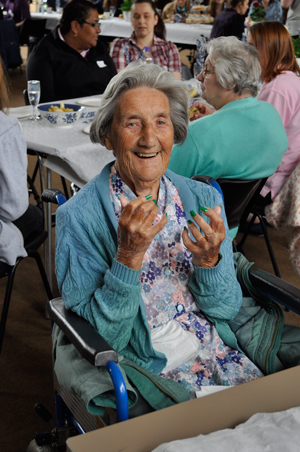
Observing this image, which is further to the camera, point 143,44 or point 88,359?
A: point 143,44

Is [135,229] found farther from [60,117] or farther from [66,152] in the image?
[60,117]

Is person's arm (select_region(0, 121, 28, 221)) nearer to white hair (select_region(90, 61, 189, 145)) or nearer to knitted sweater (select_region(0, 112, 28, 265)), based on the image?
knitted sweater (select_region(0, 112, 28, 265))

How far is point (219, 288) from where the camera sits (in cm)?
129

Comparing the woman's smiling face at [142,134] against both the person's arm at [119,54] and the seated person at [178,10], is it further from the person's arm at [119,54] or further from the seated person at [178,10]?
the seated person at [178,10]

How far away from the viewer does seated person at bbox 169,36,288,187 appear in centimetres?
197

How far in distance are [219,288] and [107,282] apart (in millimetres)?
332

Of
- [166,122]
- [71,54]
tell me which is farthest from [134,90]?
[71,54]

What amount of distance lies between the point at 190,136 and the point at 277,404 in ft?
4.44

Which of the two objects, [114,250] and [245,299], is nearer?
[114,250]

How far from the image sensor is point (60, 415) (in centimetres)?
140

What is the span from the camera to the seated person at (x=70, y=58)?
10.9ft

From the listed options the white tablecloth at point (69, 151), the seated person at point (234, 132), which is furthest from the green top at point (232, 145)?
the white tablecloth at point (69, 151)

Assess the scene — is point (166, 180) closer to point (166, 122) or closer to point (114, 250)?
point (166, 122)

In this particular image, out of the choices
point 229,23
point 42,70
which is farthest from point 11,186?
point 229,23
